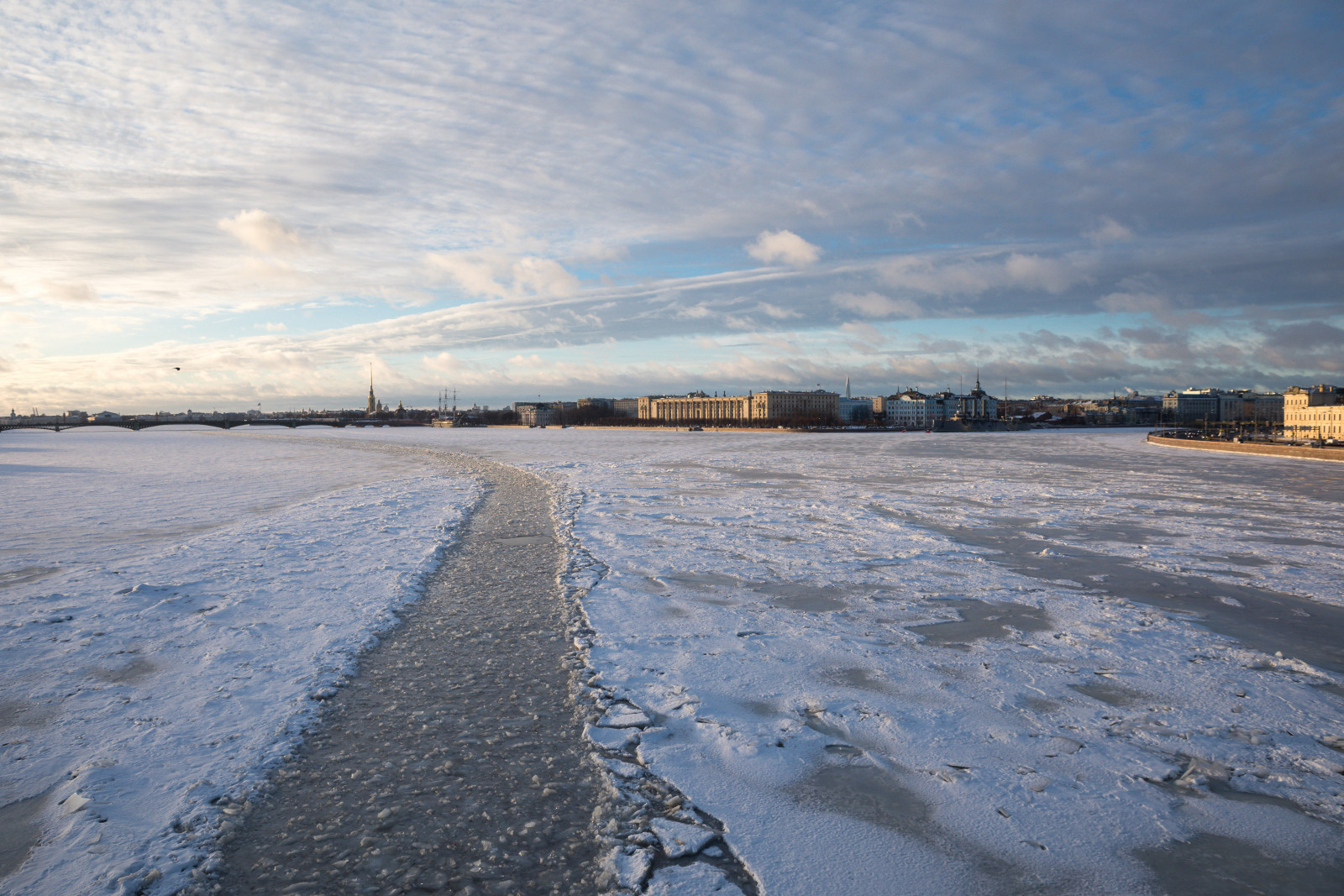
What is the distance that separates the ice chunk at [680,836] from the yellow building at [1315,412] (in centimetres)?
7012

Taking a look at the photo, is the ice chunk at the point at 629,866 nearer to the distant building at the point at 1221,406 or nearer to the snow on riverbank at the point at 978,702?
the snow on riverbank at the point at 978,702

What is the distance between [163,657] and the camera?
5195mm

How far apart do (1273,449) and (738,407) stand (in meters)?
120

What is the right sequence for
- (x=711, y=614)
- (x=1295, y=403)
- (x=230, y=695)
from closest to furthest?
(x=230, y=695) → (x=711, y=614) → (x=1295, y=403)

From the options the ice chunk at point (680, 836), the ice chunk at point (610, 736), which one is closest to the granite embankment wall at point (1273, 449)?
the ice chunk at point (610, 736)

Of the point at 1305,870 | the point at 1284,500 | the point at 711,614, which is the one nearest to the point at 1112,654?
the point at 1305,870

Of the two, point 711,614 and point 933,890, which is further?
point 711,614

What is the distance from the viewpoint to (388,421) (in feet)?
482

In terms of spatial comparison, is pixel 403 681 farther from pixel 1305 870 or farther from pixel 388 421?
pixel 388 421

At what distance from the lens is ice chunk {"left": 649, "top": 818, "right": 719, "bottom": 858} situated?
2938 millimetres

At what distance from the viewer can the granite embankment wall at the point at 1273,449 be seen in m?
33.6

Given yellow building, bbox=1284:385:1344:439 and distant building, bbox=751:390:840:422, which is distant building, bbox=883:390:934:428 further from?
yellow building, bbox=1284:385:1344:439

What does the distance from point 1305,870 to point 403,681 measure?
14.9 feet

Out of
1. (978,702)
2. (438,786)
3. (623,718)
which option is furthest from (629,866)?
(978,702)
